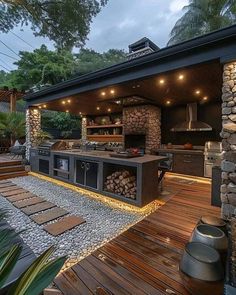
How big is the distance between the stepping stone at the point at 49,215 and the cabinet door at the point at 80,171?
50.6 inches

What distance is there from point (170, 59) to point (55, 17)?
15.4ft

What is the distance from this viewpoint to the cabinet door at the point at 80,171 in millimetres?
4754

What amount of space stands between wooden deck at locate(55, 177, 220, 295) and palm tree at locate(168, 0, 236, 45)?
1165 cm

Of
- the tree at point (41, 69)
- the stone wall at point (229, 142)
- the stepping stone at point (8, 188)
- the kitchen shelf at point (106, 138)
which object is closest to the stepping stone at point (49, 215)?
the stepping stone at point (8, 188)

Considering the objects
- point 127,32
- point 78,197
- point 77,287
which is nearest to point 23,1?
point 78,197

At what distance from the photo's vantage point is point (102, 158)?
419cm

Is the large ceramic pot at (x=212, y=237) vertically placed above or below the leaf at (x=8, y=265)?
below

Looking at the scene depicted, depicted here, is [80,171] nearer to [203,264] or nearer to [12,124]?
[203,264]

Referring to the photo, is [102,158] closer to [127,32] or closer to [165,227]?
[165,227]

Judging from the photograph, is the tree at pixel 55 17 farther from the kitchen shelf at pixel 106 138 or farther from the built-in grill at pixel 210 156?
the built-in grill at pixel 210 156

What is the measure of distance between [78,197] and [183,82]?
12.2ft

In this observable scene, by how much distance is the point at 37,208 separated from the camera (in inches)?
140

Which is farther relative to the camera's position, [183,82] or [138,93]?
[138,93]

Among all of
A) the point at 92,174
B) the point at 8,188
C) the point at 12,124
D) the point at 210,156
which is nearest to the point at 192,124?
the point at 210,156
